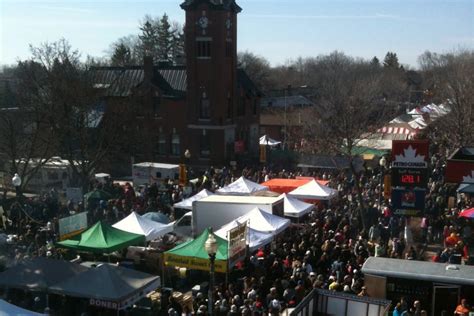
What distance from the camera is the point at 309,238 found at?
66.2 feet

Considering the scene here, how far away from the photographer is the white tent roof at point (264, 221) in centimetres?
2014

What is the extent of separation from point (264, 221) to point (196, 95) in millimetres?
25662

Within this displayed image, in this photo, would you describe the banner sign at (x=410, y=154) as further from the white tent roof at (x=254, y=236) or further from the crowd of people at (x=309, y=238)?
the white tent roof at (x=254, y=236)

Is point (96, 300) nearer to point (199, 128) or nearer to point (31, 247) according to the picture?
point (31, 247)

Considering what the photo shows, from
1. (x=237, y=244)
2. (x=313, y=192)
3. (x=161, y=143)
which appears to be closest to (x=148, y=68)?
(x=161, y=143)

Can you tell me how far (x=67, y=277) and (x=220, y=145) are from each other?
97.6ft

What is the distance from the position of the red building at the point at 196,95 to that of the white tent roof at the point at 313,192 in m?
17.4

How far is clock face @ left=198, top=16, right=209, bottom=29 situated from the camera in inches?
1738

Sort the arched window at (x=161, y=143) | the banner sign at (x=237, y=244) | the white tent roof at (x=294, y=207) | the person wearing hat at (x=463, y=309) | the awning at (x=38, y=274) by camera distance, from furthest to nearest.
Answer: the arched window at (x=161, y=143)
the white tent roof at (x=294, y=207)
the banner sign at (x=237, y=244)
the awning at (x=38, y=274)
the person wearing hat at (x=463, y=309)

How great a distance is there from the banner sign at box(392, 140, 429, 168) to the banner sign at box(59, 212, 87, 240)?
11234mm

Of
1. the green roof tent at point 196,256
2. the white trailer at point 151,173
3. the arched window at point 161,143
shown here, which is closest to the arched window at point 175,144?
the arched window at point 161,143

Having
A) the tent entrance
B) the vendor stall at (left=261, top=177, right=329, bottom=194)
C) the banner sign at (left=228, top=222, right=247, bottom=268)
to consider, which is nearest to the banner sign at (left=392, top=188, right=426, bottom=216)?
the tent entrance

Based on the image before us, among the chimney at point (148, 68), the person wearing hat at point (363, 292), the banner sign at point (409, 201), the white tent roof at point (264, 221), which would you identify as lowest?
the person wearing hat at point (363, 292)

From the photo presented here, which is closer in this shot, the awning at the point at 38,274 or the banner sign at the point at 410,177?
the awning at the point at 38,274
